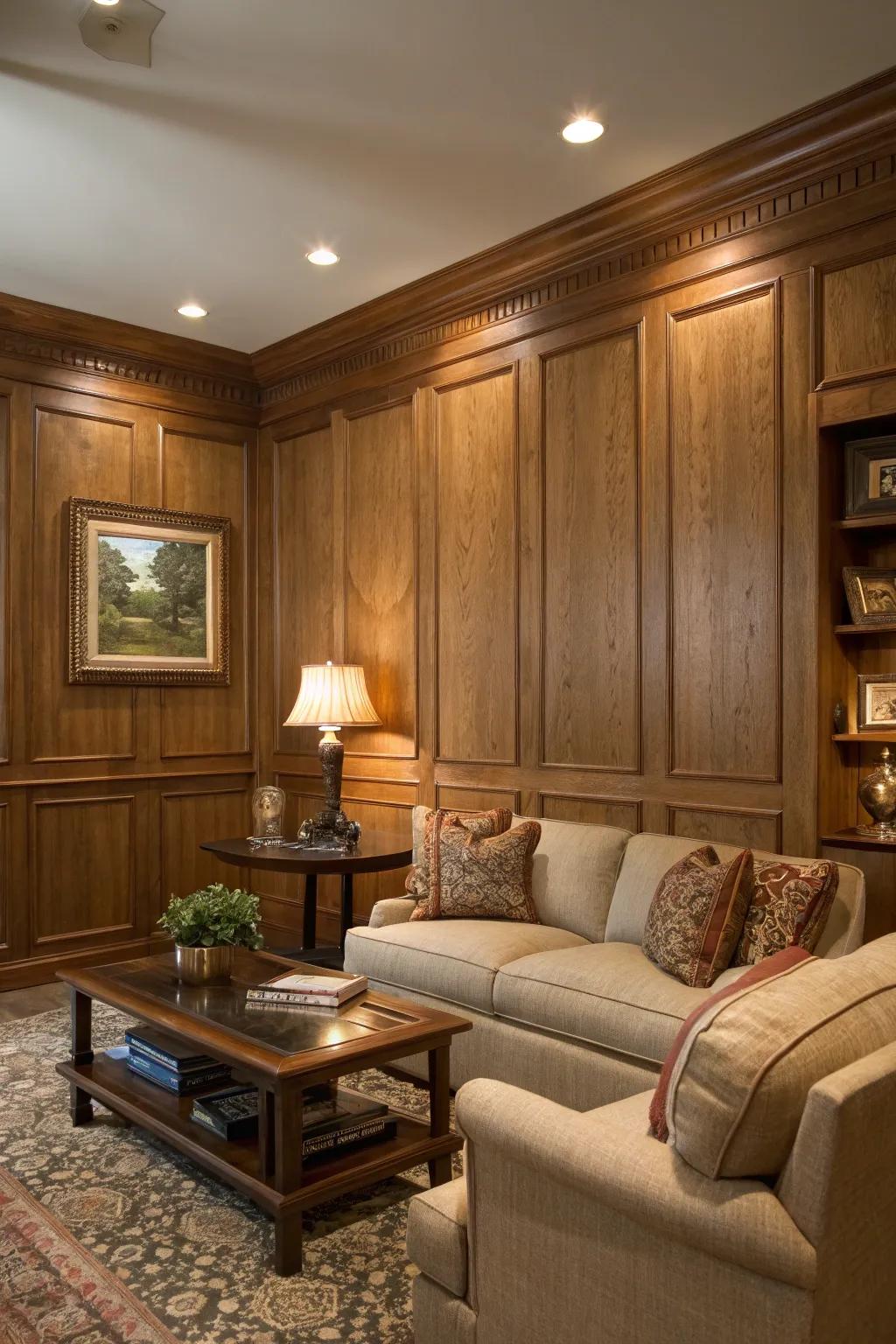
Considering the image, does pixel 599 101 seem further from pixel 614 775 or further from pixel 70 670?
pixel 70 670

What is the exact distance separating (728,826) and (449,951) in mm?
1056

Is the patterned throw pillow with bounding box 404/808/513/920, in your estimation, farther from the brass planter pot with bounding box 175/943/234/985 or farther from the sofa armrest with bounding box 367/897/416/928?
the brass planter pot with bounding box 175/943/234/985

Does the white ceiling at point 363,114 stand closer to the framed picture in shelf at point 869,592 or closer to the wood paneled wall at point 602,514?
the wood paneled wall at point 602,514

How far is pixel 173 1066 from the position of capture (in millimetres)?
2900

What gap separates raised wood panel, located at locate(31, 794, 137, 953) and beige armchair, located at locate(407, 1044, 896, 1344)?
3.53 meters

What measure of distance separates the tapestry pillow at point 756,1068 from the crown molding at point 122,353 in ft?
14.8

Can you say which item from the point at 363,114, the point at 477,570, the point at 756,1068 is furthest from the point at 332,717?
the point at 756,1068

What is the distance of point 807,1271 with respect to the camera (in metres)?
1.36

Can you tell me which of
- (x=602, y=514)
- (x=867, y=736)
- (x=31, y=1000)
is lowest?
(x=31, y=1000)

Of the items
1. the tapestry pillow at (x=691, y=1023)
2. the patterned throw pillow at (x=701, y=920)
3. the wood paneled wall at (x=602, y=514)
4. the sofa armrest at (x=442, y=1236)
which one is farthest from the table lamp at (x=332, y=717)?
the tapestry pillow at (x=691, y=1023)

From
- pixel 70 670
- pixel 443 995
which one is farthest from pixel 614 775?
pixel 70 670

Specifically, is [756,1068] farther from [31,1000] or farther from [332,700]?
[31,1000]

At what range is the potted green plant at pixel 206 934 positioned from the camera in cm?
296

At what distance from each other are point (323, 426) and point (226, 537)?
0.79m
